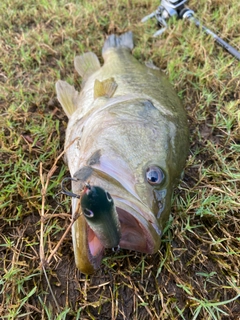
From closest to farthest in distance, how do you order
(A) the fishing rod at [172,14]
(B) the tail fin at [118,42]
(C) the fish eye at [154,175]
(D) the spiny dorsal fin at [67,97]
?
(C) the fish eye at [154,175]
(D) the spiny dorsal fin at [67,97]
(B) the tail fin at [118,42]
(A) the fishing rod at [172,14]

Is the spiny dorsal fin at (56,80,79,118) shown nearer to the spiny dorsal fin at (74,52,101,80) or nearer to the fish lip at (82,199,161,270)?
the spiny dorsal fin at (74,52,101,80)

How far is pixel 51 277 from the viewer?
2135mm

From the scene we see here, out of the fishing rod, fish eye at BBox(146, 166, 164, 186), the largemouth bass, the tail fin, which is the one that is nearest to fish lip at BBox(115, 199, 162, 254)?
the largemouth bass

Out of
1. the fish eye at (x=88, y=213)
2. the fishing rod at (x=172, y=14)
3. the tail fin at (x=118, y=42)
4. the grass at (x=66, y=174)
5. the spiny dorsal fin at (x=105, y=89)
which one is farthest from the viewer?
the fishing rod at (x=172, y=14)

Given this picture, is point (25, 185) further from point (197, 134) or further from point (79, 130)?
point (197, 134)

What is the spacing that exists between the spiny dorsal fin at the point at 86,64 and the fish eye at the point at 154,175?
164cm

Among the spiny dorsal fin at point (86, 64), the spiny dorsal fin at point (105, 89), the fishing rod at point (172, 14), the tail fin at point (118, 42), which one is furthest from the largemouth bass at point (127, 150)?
the fishing rod at point (172, 14)

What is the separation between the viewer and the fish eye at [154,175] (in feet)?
6.17

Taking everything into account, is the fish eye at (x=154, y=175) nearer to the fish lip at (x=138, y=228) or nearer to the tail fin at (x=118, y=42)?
the fish lip at (x=138, y=228)

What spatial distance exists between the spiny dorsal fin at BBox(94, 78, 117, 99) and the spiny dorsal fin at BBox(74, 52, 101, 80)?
66 centimetres

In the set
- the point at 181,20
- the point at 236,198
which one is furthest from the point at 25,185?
the point at 181,20

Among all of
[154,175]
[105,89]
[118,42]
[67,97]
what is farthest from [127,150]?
[118,42]

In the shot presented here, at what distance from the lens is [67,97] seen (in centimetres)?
290

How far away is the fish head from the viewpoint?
1719 millimetres
